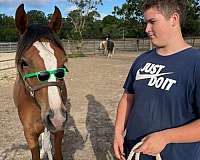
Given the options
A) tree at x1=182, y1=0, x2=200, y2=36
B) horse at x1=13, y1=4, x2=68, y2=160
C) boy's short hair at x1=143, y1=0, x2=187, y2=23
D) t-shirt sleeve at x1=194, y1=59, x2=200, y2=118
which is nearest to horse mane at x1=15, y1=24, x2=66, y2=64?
horse at x1=13, y1=4, x2=68, y2=160

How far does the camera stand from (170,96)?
1.56 metres

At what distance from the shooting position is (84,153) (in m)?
4.17

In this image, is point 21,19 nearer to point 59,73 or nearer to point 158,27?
point 59,73

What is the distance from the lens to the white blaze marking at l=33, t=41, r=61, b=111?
2230 mm

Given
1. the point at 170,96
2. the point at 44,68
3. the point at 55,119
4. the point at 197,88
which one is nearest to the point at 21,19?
the point at 44,68

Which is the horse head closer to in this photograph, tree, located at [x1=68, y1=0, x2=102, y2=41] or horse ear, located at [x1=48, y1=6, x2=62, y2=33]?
horse ear, located at [x1=48, y1=6, x2=62, y2=33]

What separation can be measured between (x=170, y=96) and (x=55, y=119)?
3.11ft

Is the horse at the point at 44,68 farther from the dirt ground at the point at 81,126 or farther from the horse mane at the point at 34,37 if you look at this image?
the dirt ground at the point at 81,126

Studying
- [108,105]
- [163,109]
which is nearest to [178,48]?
[163,109]

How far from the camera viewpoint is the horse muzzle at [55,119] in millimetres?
2209

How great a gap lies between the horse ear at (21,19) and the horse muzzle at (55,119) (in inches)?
36.5

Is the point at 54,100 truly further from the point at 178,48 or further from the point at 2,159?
the point at 2,159

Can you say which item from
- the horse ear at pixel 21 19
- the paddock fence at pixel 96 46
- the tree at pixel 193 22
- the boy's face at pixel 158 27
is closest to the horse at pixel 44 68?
the horse ear at pixel 21 19

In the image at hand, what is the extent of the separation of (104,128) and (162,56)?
363 centimetres
